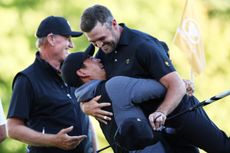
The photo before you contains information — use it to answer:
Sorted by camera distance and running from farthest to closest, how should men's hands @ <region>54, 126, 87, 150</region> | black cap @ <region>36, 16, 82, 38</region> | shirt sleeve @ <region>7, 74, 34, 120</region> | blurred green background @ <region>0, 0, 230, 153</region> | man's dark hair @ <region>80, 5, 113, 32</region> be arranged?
blurred green background @ <region>0, 0, 230, 153</region>, black cap @ <region>36, 16, 82, 38</region>, shirt sleeve @ <region>7, 74, 34, 120</region>, men's hands @ <region>54, 126, 87, 150</region>, man's dark hair @ <region>80, 5, 113, 32</region>

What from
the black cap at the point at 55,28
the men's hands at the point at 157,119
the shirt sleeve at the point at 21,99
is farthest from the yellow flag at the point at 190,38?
the men's hands at the point at 157,119

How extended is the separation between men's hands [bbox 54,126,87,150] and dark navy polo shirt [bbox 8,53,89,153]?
145 millimetres

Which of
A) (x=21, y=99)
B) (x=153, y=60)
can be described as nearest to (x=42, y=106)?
(x=21, y=99)

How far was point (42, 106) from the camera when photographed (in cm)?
759

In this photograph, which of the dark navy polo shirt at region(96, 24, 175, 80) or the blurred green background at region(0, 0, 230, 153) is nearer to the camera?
the dark navy polo shirt at region(96, 24, 175, 80)

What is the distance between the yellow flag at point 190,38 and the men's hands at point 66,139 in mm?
2515

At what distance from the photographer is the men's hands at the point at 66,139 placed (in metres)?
7.38

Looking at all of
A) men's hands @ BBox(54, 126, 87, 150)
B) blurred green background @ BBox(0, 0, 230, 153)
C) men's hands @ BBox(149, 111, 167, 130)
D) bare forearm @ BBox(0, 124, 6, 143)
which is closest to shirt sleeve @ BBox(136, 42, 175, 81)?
men's hands @ BBox(149, 111, 167, 130)

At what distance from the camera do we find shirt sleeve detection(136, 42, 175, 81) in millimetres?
6508

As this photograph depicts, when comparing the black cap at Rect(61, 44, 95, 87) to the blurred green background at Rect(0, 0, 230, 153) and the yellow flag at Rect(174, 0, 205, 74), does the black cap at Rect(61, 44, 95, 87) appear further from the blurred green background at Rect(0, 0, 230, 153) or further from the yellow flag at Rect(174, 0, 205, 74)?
the blurred green background at Rect(0, 0, 230, 153)

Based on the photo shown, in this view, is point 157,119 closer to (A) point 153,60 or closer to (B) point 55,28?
(A) point 153,60

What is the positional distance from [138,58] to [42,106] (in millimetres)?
1231

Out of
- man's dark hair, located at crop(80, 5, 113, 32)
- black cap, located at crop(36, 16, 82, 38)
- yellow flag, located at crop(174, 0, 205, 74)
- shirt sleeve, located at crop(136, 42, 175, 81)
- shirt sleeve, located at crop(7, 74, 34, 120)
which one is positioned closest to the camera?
shirt sleeve, located at crop(136, 42, 175, 81)

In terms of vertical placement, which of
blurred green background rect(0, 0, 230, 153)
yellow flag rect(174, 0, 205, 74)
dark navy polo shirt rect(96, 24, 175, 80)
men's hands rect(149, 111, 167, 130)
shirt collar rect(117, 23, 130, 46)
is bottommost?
blurred green background rect(0, 0, 230, 153)
